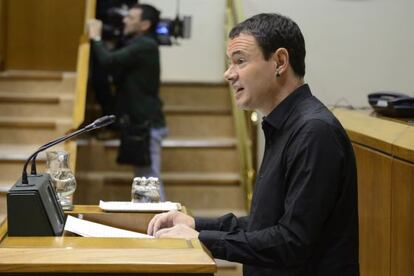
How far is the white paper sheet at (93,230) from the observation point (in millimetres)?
1911

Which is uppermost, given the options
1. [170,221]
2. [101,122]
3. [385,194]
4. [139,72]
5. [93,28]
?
[93,28]

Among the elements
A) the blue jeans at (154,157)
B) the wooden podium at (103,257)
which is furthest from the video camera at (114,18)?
the wooden podium at (103,257)

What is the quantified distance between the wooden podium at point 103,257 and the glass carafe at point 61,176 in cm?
58

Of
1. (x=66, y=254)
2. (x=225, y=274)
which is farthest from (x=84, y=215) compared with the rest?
(x=225, y=274)

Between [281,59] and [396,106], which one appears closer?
[281,59]

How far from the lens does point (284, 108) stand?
188 centimetres

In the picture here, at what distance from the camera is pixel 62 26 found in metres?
6.21

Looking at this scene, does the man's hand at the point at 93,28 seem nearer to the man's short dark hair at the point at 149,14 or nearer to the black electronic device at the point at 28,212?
the man's short dark hair at the point at 149,14

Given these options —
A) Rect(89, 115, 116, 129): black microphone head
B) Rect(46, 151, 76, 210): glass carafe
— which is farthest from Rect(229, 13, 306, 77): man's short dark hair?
Answer: Rect(46, 151, 76, 210): glass carafe

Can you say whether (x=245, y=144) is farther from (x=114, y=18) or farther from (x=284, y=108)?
(x=284, y=108)

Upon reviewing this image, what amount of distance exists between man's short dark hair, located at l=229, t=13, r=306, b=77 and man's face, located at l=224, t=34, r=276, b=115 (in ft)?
0.05

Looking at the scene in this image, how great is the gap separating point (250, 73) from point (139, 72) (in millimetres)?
3109

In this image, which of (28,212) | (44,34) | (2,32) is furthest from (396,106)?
(2,32)

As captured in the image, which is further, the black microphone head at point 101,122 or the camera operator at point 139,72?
the camera operator at point 139,72
